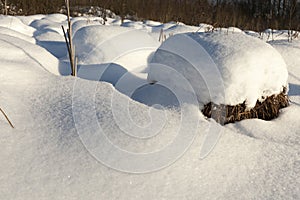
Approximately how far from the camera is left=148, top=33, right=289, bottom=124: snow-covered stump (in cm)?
128

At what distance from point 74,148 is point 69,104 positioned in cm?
27

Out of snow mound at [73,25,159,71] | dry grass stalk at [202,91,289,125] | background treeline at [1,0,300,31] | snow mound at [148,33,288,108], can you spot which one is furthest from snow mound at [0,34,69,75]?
background treeline at [1,0,300,31]

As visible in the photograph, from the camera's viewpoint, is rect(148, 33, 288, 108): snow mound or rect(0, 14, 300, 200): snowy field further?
rect(148, 33, 288, 108): snow mound

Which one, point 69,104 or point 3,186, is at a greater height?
point 69,104

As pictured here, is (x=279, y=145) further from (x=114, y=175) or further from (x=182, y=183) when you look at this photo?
(x=114, y=175)

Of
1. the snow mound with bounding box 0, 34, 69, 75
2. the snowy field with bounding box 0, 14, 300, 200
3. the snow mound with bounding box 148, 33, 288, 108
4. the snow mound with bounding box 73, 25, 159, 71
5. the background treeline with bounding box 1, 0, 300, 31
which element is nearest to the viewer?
the snowy field with bounding box 0, 14, 300, 200

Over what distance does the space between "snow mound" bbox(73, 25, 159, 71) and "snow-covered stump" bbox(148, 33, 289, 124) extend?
2.02 feet

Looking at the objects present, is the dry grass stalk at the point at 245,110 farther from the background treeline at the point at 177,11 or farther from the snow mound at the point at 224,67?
the background treeline at the point at 177,11

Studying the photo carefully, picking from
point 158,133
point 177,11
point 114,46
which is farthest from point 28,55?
point 177,11

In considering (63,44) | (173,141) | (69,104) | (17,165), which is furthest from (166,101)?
(63,44)

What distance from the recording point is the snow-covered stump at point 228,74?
4.19 ft

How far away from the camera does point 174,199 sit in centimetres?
90

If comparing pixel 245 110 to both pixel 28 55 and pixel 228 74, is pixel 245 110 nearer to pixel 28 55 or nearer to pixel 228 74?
pixel 228 74

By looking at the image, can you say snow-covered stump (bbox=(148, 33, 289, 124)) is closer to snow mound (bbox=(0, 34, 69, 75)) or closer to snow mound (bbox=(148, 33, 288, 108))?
snow mound (bbox=(148, 33, 288, 108))
